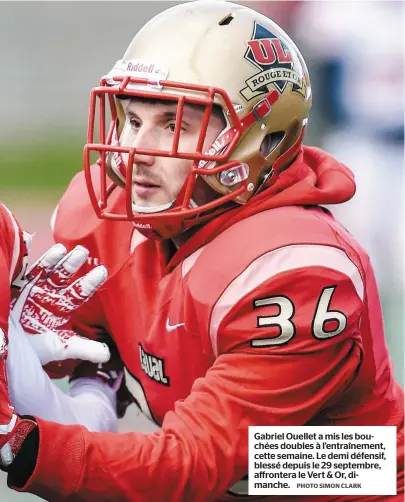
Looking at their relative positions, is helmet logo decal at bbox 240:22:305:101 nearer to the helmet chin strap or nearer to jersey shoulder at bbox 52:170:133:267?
the helmet chin strap

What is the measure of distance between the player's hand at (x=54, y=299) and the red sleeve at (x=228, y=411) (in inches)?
11.1

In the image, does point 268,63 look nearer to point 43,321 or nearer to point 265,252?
point 265,252

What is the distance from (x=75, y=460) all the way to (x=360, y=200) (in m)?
3.07

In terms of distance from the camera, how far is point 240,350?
6.27ft

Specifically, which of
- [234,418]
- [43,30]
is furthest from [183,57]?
[43,30]

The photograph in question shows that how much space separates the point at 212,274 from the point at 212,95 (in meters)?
0.32

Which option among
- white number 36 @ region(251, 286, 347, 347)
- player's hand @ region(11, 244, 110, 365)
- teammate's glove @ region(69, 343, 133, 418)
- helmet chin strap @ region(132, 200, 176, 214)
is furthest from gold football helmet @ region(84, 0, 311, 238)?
teammate's glove @ region(69, 343, 133, 418)

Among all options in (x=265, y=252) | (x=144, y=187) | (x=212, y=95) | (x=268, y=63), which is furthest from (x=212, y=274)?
(x=268, y=63)

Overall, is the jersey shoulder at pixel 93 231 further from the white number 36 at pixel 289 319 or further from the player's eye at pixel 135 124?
the white number 36 at pixel 289 319

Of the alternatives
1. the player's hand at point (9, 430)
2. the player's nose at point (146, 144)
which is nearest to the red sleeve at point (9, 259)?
the player's hand at point (9, 430)

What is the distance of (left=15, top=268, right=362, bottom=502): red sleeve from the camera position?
1.82m

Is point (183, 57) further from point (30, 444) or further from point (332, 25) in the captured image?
Answer: point (332, 25)

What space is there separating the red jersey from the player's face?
4.5 inches

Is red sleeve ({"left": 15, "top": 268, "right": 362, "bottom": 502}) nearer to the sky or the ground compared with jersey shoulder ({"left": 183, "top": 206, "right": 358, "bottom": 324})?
nearer to the ground
